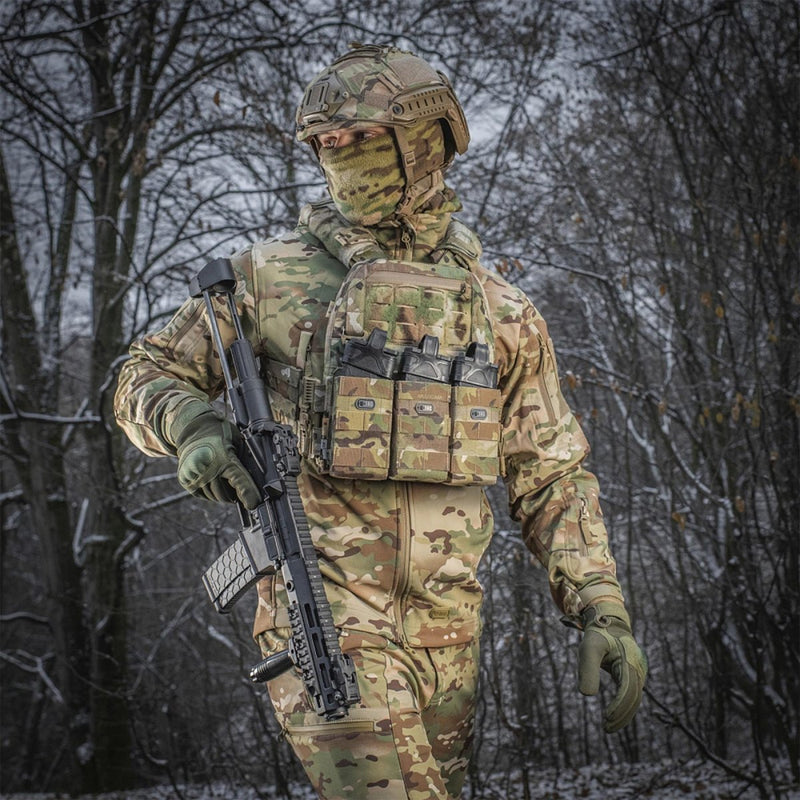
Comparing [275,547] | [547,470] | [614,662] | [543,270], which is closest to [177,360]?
[275,547]

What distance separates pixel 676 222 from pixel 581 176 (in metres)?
0.78

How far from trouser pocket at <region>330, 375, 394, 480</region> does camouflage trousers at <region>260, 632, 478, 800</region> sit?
13.9 inches

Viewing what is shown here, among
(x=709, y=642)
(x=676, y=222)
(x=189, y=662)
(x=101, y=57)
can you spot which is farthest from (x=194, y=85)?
(x=189, y=662)

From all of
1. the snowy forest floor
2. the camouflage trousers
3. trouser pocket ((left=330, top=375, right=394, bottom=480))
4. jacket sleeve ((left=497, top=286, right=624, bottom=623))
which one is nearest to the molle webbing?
trouser pocket ((left=330, top=375, right=394, bottom=480))

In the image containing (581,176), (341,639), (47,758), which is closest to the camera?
(341,639)

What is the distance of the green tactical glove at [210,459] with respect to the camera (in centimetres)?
198

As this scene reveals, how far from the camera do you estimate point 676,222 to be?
7.21m

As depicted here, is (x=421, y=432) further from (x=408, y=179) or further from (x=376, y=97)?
(x=376, y=97)

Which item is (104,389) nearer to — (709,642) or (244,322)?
(709,642)

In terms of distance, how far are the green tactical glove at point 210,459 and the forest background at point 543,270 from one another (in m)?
3.32

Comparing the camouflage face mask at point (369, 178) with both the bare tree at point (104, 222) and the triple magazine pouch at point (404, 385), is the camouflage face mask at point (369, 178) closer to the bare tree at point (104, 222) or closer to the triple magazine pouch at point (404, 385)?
the triple magazine pouch at point (404, 385)

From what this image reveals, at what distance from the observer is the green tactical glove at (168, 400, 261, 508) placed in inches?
77.8

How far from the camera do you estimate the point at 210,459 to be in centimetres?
198

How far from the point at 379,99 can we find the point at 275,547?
1097 mm
